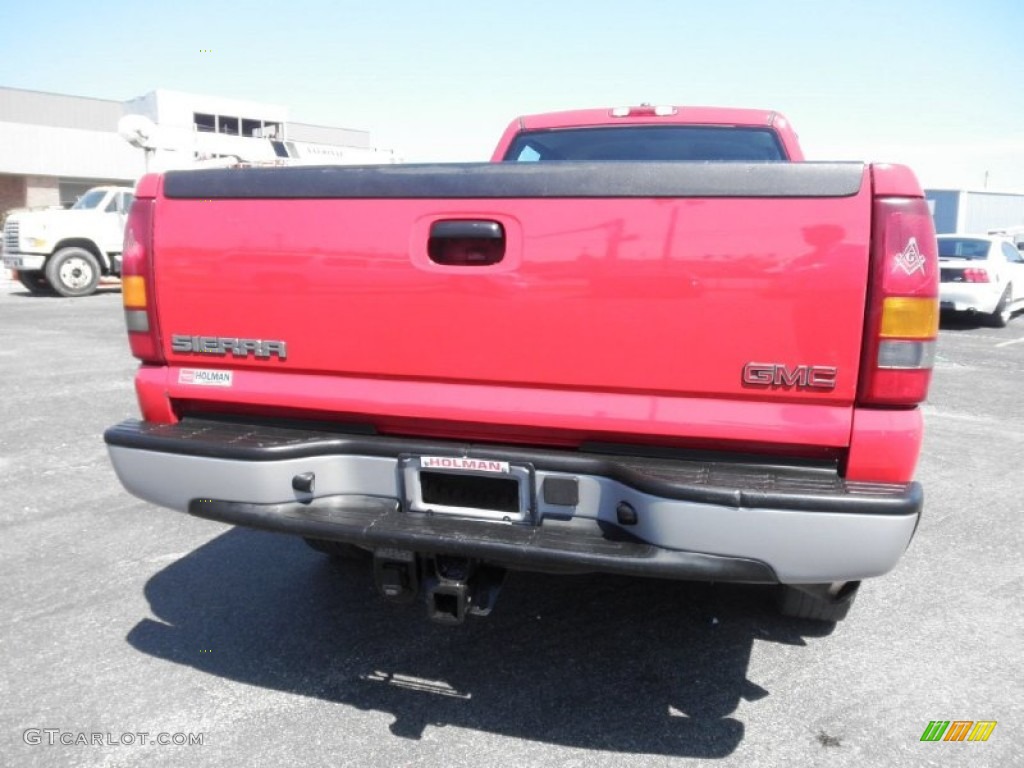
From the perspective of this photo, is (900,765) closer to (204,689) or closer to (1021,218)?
(204,689)

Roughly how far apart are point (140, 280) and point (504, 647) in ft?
5.95

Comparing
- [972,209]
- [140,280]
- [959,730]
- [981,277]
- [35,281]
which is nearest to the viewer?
[959,730]

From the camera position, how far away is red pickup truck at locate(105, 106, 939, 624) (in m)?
2.13

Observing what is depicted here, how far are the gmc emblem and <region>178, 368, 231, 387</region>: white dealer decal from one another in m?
1.65

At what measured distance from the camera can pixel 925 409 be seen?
24.2ft

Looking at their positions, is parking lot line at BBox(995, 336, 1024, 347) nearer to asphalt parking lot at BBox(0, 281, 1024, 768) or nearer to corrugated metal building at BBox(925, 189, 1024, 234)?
asphalt parking lot at BBox(0, 281, 1024, 768)

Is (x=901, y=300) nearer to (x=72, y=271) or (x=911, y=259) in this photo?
(x=911, y=259)

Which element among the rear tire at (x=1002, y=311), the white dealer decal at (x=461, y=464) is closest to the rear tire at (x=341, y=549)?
the white dealer decal at (x=461, y=464)

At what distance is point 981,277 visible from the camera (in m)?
12.8

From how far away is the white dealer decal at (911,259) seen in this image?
Result: 2084 millimetres

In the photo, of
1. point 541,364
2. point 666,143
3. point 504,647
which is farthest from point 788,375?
point 666,143

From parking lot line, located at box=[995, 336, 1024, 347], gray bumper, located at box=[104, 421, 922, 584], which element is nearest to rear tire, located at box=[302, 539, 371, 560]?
gray bumper, located at box=[104, 421, 922, 584]

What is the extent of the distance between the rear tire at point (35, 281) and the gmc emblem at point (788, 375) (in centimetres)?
1629

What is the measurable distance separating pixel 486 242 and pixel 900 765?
1.94m
